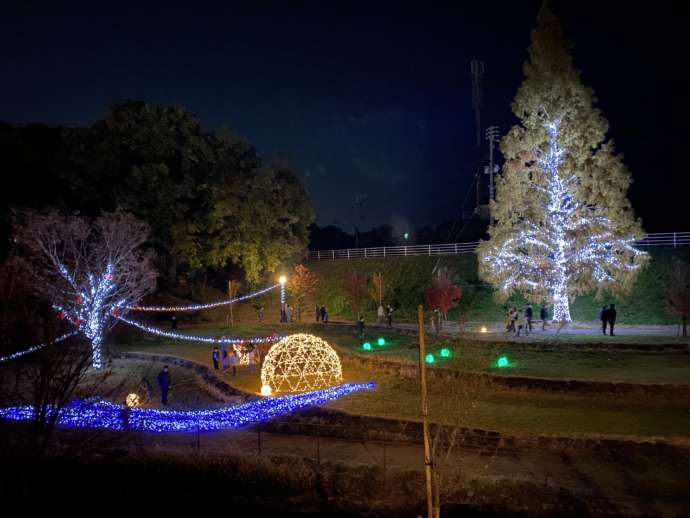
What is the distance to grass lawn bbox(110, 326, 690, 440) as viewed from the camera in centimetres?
1198

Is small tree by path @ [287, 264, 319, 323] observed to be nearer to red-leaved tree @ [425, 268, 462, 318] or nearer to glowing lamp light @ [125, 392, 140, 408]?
red-leaved tree @ [425, 268, 462, 318]

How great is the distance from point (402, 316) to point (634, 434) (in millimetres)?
21462

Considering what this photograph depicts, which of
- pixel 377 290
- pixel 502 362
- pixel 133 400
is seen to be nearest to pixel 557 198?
pixel 502 362

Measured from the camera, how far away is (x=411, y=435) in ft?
40.8

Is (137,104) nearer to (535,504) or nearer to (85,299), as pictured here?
(85,299)

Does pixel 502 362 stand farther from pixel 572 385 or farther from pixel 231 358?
pixel 231 358

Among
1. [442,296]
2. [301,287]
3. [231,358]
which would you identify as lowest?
[231,358]

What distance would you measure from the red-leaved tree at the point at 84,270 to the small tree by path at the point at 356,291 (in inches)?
482

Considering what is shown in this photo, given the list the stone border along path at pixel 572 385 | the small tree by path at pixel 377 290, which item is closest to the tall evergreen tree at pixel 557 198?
the small tree by path at pixel 377 290

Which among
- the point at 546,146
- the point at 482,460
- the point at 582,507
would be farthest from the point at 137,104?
the point at 582,507

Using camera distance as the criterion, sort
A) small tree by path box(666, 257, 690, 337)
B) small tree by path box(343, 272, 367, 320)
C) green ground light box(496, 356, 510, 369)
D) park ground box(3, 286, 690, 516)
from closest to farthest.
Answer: park ground box(3, 286, 690, 516), green ground light box(496, 356, 510, 369), small tree by path box(666, 257, 690, 337), small tree by path box(343, 272, 367, 320)

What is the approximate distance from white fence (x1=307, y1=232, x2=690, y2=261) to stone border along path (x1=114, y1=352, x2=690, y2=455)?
2022 cm

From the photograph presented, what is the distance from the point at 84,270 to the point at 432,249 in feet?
74.5

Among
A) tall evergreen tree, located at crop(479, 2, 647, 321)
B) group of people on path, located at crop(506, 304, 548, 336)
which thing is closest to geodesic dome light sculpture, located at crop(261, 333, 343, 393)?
group of people on path, located at crop(506, 304, 548, 336)
